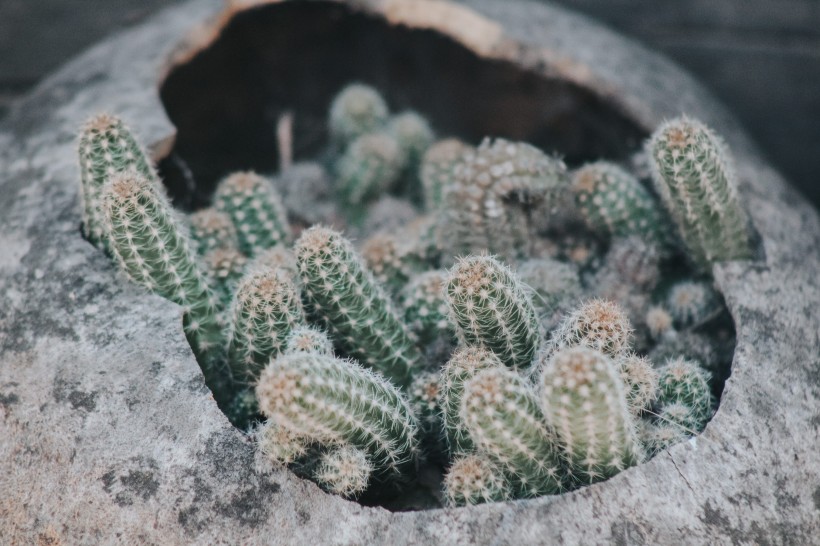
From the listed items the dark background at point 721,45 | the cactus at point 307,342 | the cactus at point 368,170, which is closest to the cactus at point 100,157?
the cactus at point 307,342

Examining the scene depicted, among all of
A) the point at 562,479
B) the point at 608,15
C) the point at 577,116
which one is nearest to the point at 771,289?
the point at 562,479

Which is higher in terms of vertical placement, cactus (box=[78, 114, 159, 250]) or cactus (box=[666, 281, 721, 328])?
cactus (box=[666, 281, 721, 328])

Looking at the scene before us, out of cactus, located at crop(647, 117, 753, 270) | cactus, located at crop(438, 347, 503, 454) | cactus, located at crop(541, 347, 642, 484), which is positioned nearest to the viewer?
cactus, located at crop(541, 347, 642, 484)

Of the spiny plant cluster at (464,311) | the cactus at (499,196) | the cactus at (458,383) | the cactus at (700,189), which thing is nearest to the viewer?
the spiny plant cluster at (464,311)

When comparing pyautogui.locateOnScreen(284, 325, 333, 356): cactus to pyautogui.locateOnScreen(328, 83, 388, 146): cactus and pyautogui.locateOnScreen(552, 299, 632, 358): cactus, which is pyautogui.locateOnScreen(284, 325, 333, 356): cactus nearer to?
pyautogui.locateOnScreen(552, 299, 632, 358): cactus

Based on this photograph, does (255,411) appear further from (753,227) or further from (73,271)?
(753,227)

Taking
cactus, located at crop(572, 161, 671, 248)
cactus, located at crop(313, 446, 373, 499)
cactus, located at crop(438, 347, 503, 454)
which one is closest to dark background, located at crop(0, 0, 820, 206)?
cactus, located at crop(572, 161, 671, 248)

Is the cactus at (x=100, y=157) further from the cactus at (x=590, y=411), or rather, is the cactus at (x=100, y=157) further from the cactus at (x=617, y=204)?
the cactus at (x=617, y=204)
